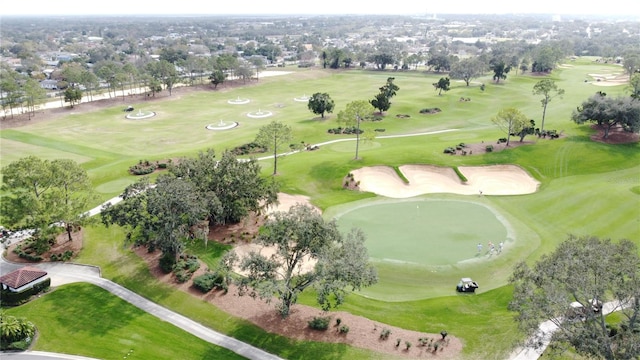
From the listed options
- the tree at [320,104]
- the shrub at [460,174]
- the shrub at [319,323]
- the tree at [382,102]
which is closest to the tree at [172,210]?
the shrub at [319,323]

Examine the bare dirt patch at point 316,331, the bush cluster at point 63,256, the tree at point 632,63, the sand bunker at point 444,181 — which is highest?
the tree at point 632,63

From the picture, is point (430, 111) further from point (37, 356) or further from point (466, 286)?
point (37, 356)

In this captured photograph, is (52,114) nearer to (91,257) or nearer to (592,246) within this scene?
(91,257)

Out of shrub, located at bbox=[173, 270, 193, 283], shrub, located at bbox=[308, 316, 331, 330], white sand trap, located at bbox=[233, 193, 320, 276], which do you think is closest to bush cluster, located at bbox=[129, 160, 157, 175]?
white sand trap, located at bbox=[233, 193, 320, 276]

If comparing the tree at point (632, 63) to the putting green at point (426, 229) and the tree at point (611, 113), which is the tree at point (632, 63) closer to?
the tree at point (611, 113)

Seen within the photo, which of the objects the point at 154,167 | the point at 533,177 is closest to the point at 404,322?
the point at 533,177

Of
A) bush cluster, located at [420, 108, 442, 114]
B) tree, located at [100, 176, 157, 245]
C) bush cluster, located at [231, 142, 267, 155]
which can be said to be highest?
tree, located at [100, 176, 157, 245]

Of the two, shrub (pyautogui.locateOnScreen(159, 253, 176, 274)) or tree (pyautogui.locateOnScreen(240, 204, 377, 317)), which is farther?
shrub (pyautogui.locateOnScreen(159, 253, 176, 274))

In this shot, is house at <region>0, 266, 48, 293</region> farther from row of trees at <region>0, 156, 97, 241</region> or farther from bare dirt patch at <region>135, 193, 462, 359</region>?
bare dirt patch at <region>135, 193, 462, 359</region>
